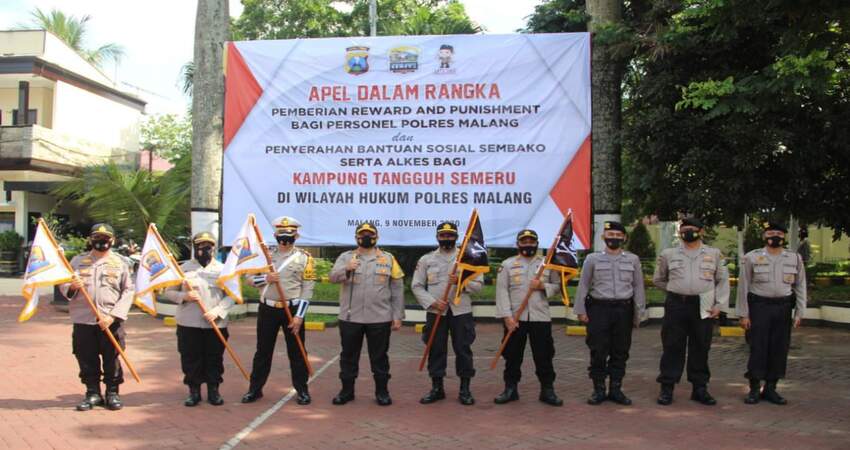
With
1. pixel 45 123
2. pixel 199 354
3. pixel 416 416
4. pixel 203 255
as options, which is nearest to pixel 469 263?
pixel 416 416

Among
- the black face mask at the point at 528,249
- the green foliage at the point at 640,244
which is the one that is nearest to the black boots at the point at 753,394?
the black face mask at the point at 528,249

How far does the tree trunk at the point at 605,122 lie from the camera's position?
10.8 m

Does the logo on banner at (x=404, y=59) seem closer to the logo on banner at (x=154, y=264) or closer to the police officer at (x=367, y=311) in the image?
the police officer at (x=367, y=311)

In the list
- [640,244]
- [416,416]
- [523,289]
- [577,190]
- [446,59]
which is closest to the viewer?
[416,416]

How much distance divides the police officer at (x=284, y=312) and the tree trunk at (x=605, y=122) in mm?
5264

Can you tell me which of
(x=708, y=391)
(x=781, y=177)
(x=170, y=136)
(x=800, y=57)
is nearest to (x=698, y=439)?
(x=708, y=391)

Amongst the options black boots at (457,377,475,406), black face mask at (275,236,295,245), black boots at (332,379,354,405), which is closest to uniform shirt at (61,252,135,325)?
black face mask at (275,236,295,245)

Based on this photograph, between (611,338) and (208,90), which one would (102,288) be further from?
(208,90)

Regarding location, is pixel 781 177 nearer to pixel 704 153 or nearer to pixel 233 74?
pixel 704 153

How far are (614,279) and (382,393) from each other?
7.80 ft

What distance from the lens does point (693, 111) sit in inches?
381

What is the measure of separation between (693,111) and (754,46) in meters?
1.13

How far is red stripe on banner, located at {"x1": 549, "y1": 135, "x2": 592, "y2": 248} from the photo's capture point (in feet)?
33.3

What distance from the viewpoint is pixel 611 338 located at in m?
6.93
